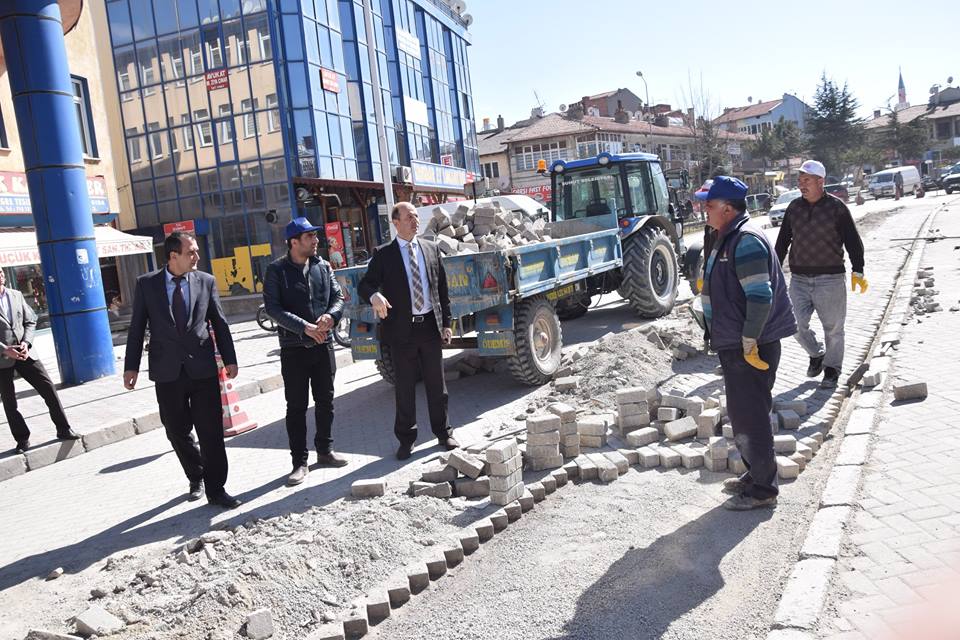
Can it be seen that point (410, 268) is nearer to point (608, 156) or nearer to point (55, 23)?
point (608, 156)

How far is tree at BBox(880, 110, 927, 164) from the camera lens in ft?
249

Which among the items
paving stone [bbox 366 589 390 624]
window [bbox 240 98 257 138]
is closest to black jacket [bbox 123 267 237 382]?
paving stone [bbox 366 589 390 624]

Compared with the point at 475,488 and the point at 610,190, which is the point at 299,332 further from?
the point at 610,190

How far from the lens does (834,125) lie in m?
77.1

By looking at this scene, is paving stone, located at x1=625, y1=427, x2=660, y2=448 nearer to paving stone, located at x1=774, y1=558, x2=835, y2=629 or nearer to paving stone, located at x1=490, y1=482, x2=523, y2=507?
paving stone, located at x1=490, y1=482, x2=523, y2=507

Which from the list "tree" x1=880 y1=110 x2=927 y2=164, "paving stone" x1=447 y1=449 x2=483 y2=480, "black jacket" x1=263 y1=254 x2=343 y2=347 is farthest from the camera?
"tree" x1=880 y1=110 x2=927 y2=164

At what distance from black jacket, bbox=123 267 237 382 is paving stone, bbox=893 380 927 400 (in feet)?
18.1

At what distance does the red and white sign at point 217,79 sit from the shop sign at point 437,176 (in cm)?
992

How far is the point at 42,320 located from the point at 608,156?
14.9 meters

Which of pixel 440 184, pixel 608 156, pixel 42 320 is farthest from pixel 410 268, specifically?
pixel 440 184

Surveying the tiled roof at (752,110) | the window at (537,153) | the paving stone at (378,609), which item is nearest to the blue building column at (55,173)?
the paving stone at (378,609)

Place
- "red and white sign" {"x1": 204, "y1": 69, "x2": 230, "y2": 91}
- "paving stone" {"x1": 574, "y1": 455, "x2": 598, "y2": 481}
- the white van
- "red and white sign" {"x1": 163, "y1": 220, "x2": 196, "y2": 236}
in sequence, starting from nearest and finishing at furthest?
1. "paving stone" {"x1": 574, "y1": 455, "x2": 598, "y2": 481}
2. "red and white sign" {"x1": 204, "y1": 69, "x2": 230, "y2": 91}
3. "red and white sign" {"x1": 163, "y1": 220, "x2": 196, "y2": 236}
4. the white van

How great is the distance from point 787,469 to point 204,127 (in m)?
26.2

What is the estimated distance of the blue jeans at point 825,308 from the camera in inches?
271
